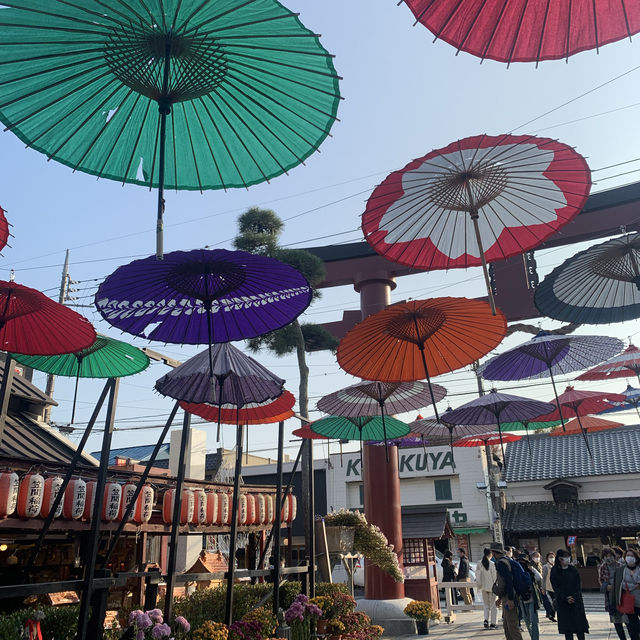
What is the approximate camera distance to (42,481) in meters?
7.60

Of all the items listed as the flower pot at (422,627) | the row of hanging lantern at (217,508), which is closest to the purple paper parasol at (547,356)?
the row of hanging lantern at (217,508)

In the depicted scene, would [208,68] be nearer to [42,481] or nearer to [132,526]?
[42,481]

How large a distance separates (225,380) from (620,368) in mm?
9911

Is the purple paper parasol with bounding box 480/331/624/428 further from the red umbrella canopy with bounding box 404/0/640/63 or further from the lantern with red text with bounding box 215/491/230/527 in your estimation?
the red umbrella canopy with bounding box 404/0/640/63

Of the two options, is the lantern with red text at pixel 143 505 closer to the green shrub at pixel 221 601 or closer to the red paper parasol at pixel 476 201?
the green shrub at pixel 221 601

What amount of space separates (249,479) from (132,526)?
2403cm

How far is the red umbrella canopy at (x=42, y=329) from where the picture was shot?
17.7 feet

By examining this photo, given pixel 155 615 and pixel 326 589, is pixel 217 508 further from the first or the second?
pixel 155 615

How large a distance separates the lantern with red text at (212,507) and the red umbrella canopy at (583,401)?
7.29 metres

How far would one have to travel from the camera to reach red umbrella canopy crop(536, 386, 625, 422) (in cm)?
1248

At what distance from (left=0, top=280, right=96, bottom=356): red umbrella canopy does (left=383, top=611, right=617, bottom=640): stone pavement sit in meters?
9.90

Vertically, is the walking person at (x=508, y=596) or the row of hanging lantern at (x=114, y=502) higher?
the row of hanging lantern at (x=114, y=502)

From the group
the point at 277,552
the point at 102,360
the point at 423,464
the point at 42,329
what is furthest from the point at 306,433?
the point at 423,464

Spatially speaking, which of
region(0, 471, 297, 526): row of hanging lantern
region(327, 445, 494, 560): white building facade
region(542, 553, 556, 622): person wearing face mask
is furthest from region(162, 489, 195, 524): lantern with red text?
region(327, 445, 494, 560): white building facade
